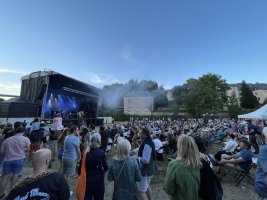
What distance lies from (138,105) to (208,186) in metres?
66.3

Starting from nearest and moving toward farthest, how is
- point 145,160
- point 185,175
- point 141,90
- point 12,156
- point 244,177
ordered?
point 185,175
point 145,160
point 12,156
point 244,177
point 141,90

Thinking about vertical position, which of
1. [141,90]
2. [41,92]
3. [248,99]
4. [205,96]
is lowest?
[41,92]

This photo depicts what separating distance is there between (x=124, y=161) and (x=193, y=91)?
53.3 meters

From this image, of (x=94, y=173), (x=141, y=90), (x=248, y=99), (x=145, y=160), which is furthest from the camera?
(x=141, y=90)

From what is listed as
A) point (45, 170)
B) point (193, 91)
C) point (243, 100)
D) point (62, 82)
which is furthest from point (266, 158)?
point (243, 100)

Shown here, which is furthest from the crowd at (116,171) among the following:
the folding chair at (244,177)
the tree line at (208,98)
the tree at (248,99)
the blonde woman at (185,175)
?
the tree at (248,99)

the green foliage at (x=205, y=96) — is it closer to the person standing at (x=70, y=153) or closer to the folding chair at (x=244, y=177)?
the folding chair at (x=244, y=177)

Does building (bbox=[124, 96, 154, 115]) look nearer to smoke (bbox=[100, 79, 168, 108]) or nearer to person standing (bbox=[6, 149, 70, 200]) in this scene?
smoke (bbox=[100, 79, 168, 108])

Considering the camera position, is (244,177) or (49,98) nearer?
(244,177)

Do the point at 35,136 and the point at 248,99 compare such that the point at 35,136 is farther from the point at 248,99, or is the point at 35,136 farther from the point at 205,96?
the point at 248,99

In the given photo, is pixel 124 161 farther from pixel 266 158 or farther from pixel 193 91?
pixel 193 91

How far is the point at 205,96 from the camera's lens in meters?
52.4

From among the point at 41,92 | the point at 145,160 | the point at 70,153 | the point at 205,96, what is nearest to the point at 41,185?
the point at 145,160

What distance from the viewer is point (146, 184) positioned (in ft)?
13.6
